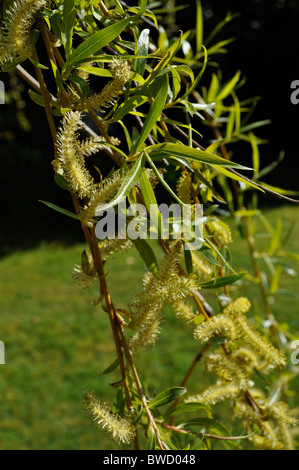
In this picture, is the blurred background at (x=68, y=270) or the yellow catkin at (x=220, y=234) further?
the blurred background at (x=68, y=270)

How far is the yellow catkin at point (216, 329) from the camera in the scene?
436 mm

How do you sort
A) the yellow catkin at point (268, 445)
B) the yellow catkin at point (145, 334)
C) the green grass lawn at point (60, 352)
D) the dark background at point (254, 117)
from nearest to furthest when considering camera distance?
the yellow catkin at point (145, 334) → the yellow catkin at point (268, 445) → the green grass lawn at point (60, 352) → the dark background at point (254, 117)

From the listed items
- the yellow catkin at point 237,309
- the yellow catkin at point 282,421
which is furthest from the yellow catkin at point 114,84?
the yellow catkin at point 282,421

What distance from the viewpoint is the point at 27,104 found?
4.33 meters

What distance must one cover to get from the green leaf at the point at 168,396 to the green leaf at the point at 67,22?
277mm

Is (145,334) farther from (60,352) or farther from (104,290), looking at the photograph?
(60,352)

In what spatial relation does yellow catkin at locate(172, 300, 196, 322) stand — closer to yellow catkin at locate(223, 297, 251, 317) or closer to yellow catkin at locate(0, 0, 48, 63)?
yellow catkin at locate(223, 297, 251, 317)

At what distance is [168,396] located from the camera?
1.43 feet

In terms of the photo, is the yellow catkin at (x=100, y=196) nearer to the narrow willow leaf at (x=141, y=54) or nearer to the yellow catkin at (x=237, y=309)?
the narrow willow leaf at (x=141, y=54)

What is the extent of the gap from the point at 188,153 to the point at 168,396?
21 centimetres

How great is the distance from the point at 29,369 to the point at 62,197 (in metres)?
1.91

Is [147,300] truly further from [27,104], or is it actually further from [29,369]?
[27,104]

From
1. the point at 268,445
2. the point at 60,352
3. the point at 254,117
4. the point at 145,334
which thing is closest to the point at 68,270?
the point at 60,352
